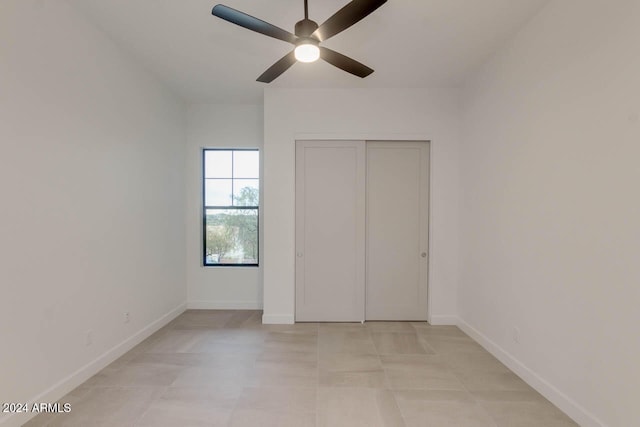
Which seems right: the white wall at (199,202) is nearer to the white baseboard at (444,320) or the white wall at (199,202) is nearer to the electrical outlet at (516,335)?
the white baseboard at (444,320)

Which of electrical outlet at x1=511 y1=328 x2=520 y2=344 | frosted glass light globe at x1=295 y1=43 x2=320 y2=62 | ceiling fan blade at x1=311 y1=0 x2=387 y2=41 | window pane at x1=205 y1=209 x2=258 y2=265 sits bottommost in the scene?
electrical outlet at x1=511 y1=328 x2=520 y2=344

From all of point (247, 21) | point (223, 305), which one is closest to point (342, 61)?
point (247, 21)

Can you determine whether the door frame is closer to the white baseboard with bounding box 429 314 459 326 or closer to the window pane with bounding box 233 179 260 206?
the white baseboard with bounding box 429 314 459 326

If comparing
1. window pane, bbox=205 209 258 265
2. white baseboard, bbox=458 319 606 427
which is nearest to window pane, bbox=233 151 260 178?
window pane, bbox=205 209 258 265

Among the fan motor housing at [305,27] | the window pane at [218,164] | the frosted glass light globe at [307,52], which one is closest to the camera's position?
the fan motor housing at [305,27]

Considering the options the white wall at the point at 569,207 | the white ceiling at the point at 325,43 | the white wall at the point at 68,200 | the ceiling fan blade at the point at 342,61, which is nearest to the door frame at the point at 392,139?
the white ceiling at the point at 325,43

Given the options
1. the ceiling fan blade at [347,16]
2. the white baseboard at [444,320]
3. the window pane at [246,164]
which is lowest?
the white baseboard at [444,320]

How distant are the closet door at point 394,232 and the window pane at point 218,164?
207 cm

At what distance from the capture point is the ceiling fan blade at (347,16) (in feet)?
5.84

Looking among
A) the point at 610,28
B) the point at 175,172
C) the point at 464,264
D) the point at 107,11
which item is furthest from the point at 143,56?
the point at 464,264

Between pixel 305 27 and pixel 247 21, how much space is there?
1.22 feet

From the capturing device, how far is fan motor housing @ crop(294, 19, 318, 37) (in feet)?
6.57

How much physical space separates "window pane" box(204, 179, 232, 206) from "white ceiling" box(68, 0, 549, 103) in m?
1.32

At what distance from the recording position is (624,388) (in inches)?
68.9
